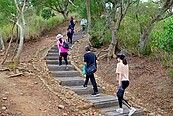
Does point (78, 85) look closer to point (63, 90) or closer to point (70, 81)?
point (70, 81)

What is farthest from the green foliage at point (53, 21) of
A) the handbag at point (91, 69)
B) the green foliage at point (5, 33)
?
the handbag at point (91, 69)

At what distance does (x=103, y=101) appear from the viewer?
31.1 feet

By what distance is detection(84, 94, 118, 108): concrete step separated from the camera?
30.6ft

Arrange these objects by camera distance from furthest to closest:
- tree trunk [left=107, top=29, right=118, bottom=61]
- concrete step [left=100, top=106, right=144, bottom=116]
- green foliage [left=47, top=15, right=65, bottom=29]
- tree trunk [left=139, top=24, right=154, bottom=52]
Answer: green foliage [left=47, top=15, right=65, bottom=29] < tree trunk [left=107, top=29, right=118, bottom=61] < tree trunk [left=139, top=24, right=154, bottom=52] < concrete step [left=100, top=106, right=144, bottom=116]

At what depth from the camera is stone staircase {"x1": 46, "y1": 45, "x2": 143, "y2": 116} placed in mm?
9242

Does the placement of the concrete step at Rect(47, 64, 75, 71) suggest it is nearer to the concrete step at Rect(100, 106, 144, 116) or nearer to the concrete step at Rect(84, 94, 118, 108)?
the concrete step at Rect(84, 94, 118, 108)

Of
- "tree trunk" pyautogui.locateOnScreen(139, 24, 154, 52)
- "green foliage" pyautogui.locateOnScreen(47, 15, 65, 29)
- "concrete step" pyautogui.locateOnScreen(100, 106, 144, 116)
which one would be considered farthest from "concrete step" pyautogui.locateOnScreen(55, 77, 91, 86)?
"green foliage" pyautogui.locateOnScreen(47, 15, 65, 29)

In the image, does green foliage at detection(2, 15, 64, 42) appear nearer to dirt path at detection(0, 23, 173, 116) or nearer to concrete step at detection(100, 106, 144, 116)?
dirt path at detection(0, 23, 173, 116)

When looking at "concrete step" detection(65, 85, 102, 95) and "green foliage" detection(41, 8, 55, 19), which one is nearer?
"concrete step" detection(65, 85, 102, 95)

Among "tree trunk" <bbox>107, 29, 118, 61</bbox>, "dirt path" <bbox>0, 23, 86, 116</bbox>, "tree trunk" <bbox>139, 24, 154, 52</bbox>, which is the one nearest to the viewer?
"dirt path" <bbox>0, 23, 86, 116</bbox>

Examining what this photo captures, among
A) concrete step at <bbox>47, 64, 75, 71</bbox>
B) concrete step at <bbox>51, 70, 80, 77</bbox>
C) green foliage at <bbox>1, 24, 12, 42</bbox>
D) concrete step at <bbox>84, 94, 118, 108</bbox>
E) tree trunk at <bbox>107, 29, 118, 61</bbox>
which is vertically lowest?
concrete step at <bbox>84, 94, 118, 108</bbox>

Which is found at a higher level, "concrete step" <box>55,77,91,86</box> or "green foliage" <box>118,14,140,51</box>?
"green foliage" <box>118,14,140,51</box>

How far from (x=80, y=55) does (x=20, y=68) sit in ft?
12.5

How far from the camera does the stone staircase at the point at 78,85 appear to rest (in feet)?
30.3
